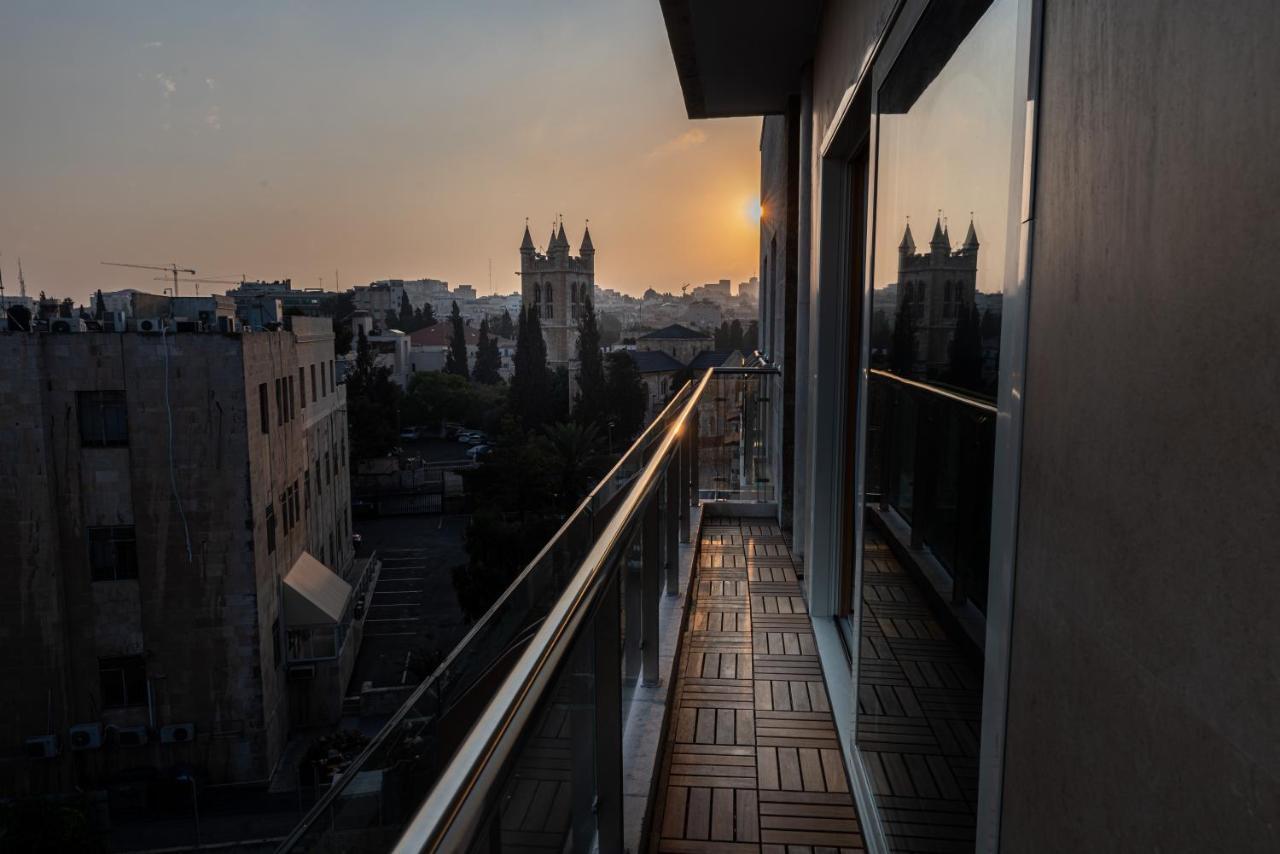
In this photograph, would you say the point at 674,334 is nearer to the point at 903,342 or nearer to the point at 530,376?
the point at 530,376

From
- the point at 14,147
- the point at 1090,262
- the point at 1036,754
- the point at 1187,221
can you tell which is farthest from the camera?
the point at 14,147

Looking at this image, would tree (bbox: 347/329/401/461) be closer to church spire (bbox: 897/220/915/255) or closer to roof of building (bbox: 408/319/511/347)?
roof of building (bbox: 408/319/511/347)

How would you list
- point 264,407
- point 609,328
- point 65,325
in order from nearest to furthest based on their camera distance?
point 65,325 < point 264,407 < point 609,328

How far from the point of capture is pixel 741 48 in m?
4.88

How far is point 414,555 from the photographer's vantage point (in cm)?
3825

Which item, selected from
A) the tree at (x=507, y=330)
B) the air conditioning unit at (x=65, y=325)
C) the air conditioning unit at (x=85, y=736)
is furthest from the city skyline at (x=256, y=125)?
the tree at (x=507, y=330)

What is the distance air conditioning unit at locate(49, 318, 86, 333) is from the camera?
1900cm

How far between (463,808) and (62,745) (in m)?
24.7

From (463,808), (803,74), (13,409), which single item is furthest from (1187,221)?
Answer: (13,409)

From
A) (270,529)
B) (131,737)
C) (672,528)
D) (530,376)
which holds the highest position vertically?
(672,528)

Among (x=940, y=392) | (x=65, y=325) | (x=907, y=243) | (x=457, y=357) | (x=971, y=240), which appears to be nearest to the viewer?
(x=971, y=240)

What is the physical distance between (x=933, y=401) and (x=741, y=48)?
3.80 metres

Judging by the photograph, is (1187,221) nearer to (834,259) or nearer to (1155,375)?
(1155,375)

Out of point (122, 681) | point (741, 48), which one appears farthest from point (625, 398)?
point (741, 48)
